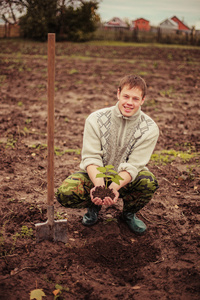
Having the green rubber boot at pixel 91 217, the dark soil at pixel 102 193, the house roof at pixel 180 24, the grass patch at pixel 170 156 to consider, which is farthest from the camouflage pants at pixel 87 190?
the house roof at pixel 180 24

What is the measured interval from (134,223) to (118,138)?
2.63 ft

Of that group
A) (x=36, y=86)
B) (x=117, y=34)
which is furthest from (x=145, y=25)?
(x=36, y=86)

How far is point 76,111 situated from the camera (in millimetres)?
5820

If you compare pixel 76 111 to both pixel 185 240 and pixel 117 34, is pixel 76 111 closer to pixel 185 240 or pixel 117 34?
pixel 185 240

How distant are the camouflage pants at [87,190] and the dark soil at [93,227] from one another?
0.30m

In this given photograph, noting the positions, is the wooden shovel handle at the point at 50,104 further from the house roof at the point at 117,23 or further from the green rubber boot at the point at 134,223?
the house roof at the point at 117,23

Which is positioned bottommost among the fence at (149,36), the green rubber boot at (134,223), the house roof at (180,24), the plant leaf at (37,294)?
the plant leaf at (37,294)

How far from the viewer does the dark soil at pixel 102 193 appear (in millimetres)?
2172

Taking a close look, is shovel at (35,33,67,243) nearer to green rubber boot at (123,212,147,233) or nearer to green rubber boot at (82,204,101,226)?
green rubber boot at (82,204,101,226)

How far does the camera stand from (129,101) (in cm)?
241

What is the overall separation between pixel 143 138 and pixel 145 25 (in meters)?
20.7

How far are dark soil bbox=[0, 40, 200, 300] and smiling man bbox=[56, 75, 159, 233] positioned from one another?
1.23 ft

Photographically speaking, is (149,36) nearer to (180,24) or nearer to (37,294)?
(180,24)

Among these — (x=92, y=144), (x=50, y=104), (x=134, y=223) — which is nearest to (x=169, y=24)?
(x=92, y=144)
